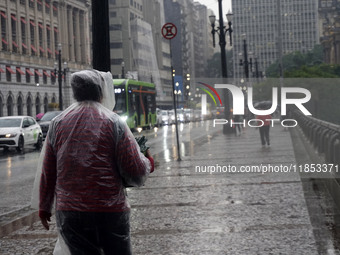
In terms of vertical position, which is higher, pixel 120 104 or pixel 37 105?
pixel 120 104

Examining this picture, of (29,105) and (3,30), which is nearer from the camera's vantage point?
(3,30)

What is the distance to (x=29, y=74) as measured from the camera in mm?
81062

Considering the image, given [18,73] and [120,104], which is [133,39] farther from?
[120,104]

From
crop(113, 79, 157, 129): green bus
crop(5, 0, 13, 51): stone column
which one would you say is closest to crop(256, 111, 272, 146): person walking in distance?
crop(113, 79, 157, 129): green bus

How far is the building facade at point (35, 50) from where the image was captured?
76062 mm

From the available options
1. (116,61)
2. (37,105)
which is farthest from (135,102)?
(116,61)

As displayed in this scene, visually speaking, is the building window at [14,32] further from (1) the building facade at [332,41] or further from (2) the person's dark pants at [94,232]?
(2) the person's dark pants at [94,232]

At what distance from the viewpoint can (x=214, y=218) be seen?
367 inches

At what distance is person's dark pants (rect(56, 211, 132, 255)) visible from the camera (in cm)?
423

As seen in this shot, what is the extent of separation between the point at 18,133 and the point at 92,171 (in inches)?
1053

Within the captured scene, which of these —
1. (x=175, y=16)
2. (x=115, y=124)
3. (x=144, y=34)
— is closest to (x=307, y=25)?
(x=175, y=16)

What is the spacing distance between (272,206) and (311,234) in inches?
87.3

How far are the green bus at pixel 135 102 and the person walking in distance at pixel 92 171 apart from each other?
3459 cm

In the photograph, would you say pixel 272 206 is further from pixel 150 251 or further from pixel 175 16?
pixel 175 16
